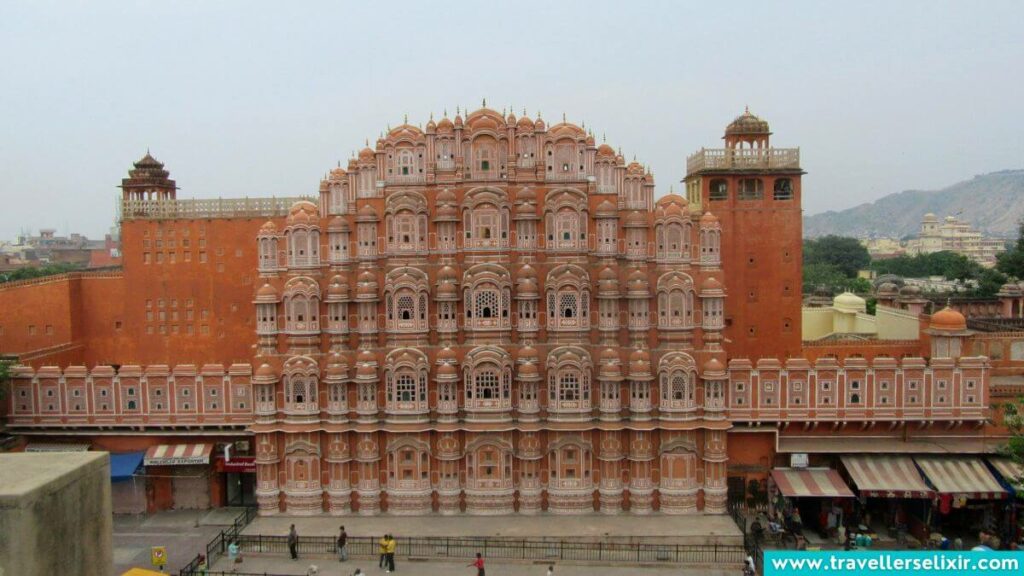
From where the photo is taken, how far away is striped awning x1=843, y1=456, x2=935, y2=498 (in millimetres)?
31438

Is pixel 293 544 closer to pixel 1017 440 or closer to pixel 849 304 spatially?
pixel 1017 440

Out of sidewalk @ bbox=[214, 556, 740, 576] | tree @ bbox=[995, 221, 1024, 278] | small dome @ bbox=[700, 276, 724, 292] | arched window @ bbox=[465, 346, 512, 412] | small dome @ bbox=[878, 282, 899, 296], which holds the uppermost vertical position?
tree @ bbox=[995, 221, 1024, 278]

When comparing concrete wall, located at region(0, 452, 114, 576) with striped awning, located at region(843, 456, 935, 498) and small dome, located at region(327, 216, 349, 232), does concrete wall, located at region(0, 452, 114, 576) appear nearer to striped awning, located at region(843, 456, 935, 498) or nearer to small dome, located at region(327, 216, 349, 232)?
small dome, located at region(327, 216, 349, 232)

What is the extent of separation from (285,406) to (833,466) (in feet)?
75.0

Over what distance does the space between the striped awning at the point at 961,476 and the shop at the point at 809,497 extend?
327cm

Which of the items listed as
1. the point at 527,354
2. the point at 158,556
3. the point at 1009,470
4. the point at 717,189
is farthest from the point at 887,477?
the point at 158,556

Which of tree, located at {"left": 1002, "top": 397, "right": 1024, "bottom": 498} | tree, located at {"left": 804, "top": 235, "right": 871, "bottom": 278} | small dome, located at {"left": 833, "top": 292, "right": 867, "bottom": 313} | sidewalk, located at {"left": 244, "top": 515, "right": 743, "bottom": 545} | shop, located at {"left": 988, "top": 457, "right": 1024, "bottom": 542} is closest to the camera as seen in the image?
tree, located at {"left": 1002, "top": 397, "right": 1024, "bottom": 498}

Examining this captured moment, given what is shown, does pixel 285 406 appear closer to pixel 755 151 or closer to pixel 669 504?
pixel 669 504

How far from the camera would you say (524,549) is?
29672 mm

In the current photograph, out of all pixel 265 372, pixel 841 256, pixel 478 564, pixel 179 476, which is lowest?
pixel 478 564

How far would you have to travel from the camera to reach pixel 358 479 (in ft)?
111

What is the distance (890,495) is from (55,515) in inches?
1250

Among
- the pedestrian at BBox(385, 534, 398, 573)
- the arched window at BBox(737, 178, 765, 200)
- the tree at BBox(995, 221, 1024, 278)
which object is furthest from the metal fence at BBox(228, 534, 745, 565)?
the tree at BBox(995, 221, 1024, 278)

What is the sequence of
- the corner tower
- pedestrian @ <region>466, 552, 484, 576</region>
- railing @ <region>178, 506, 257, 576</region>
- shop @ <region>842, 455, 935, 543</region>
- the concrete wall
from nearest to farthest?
1. the concrete wall
2. pedestrian @ <region>466, 552, 484, 576</region>
3. railing @ <region>178, 506, 257, 576</region>
4. shop @ <region>842, 455, 935, 543</region>
5. the corner tower
